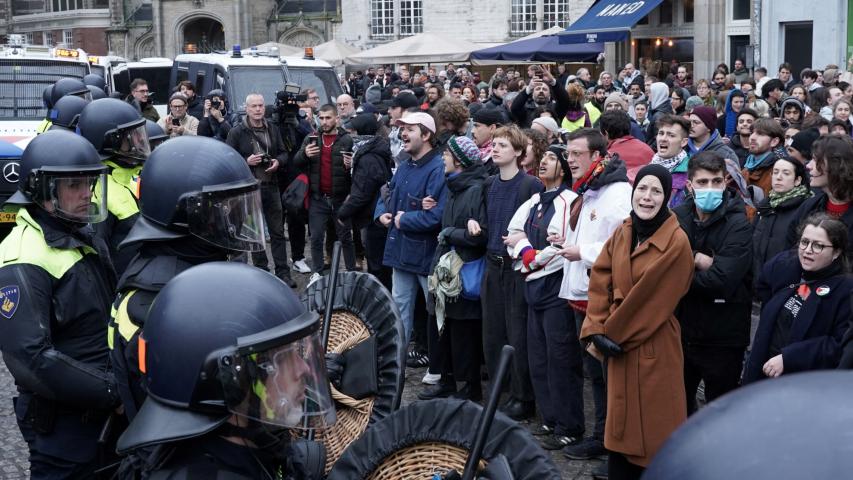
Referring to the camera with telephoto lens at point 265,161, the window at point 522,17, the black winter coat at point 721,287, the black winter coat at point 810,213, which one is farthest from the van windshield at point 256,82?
the window at point 522,17

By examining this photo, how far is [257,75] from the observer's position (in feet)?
47.2

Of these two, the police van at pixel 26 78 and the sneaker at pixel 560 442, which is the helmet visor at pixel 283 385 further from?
the police van at pixel 26 78

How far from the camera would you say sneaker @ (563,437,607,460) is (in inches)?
242

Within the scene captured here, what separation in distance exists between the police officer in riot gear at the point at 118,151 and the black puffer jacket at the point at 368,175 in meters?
3.17

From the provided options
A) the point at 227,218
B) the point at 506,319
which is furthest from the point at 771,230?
the point at 227,218

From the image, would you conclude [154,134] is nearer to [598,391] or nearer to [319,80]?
[598,391]

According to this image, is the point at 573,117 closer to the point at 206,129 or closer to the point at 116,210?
the point at 206,129

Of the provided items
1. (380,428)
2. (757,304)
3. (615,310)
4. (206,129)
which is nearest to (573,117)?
(757,304)

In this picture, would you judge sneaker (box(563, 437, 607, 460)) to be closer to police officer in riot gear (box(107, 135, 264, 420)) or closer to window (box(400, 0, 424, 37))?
police officer in riot gear (box(107, 135, 264, 420))

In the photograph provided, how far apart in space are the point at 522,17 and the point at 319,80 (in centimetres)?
2551

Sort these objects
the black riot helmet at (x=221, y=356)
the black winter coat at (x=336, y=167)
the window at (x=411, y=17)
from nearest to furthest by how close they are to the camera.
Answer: the black riot helmet at (x=221, y=356)
the black winter coat at (x=336, y=167)
the window at (x=411, y=17)

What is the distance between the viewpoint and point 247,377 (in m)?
2.57

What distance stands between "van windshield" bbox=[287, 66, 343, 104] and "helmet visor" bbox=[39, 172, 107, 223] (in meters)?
10.1

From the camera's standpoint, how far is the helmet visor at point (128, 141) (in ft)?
20.6
